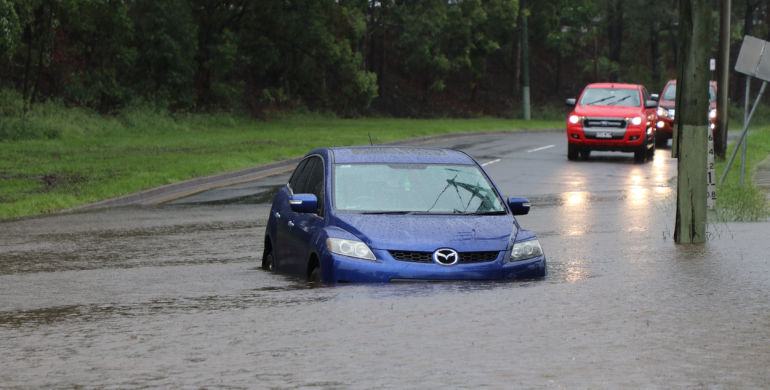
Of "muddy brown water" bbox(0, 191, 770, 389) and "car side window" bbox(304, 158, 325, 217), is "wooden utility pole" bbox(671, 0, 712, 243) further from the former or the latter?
"car side window" bbox(304, 158, 325, 217)

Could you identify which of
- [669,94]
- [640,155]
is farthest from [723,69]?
[669,94]

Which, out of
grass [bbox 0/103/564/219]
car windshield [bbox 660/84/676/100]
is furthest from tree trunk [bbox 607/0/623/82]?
car windshield [bbox 660/84/676/100]

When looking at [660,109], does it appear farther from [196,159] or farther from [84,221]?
[84,221]

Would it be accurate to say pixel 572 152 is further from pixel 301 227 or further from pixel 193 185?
pixel 301 227

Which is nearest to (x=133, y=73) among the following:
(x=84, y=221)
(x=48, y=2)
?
(x=48, y=2)

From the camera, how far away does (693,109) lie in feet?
36.8

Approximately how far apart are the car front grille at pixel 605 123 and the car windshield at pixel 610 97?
3.47 ft

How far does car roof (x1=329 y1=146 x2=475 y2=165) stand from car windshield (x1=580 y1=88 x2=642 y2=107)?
18543 mm

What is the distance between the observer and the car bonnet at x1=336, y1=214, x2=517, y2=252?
7797 mm

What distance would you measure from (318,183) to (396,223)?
1311 millimetres

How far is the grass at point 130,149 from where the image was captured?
62.9 ft

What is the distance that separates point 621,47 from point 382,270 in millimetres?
73066

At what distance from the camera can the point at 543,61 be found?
8450cm

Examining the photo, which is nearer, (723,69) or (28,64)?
(723,69)
